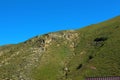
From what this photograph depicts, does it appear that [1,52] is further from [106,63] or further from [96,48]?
[106,63]

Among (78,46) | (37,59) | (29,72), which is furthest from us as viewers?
(78,46)

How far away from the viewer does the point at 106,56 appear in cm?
13925

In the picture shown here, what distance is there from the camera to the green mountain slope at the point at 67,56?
13050 cm

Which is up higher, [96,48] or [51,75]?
[96,48]

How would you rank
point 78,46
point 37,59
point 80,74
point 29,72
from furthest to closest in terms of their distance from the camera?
point 78,46, point 37,59, point 29,72, point 80,74

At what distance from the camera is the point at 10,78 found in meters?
134

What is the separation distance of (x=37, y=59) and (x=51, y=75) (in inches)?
736

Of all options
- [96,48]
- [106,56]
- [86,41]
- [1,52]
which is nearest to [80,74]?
[106,56]

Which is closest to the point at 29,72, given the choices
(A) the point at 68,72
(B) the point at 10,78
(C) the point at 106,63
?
(B) the point at 10,78

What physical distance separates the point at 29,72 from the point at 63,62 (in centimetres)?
1732

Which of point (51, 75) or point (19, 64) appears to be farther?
point (19, 64)

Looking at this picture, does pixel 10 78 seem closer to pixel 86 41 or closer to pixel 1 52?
pixel 1 52

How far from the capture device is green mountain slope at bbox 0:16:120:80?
130 m

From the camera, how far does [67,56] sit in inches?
5974
